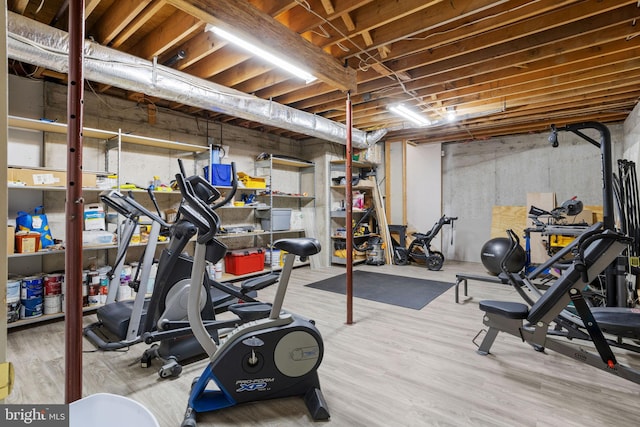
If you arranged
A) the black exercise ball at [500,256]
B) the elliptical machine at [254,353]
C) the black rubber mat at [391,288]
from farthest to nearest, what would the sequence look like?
the black exercise ball at [500,256] < the black rubber mat at [391,288] < the elliptical machine at [254,353]

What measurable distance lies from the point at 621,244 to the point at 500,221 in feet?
16.4

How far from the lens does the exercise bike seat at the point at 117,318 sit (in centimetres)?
258

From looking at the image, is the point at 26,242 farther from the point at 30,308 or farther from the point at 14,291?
the point at 30,308

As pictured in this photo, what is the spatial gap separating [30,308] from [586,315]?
Answer: 198 inches

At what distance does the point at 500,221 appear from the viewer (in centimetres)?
670

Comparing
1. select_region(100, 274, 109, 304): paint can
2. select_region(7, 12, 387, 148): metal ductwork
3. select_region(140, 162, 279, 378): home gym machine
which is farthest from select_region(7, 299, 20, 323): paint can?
select_region(7, 12, 387, 148): metal ductwork

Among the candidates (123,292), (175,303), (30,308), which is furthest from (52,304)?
(175,303)

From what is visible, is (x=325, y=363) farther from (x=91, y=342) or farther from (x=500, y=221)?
(x=500, y=221)

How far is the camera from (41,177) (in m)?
3.24

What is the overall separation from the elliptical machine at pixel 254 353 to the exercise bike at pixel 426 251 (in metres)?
4.76

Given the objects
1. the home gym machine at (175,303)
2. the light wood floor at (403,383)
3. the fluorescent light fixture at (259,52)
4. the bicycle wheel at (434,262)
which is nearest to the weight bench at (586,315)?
the light wood floor at (403,383)

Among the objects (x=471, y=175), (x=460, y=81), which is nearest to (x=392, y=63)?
(x=460, y=81)

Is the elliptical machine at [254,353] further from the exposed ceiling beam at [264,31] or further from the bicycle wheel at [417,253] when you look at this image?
the bicycle wheel at [417,253]

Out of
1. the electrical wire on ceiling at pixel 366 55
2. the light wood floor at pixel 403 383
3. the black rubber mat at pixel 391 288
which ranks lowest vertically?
the light wood floor at pixel 403 383
